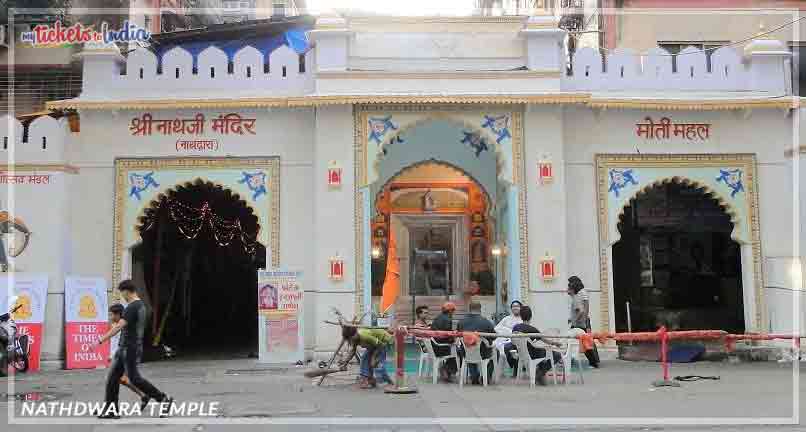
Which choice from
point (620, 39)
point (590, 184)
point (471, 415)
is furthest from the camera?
point (620, 39)

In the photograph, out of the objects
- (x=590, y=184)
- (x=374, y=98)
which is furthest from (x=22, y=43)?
(x=590, y=184)

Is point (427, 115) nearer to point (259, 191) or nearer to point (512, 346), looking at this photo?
point (259, 191)

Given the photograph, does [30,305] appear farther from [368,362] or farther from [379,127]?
[379,127]

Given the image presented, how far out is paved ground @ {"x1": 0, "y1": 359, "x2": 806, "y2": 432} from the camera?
24.0 feet

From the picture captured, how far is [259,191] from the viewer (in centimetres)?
1309

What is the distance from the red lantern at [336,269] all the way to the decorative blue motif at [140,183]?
311 cm

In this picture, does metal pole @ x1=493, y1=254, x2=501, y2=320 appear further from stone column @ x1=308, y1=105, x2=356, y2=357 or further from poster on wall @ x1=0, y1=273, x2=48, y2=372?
poster on wall @ x1=0, y1=273, x2=48, y2=372

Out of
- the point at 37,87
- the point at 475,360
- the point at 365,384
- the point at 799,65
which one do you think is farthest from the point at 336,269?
the point at 799,65

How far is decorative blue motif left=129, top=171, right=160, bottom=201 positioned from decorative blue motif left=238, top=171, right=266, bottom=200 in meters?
1.40

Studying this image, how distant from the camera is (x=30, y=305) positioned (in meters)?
12.2

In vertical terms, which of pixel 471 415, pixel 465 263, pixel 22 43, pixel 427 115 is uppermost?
pixel 22 43

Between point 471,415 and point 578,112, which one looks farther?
point 578,112

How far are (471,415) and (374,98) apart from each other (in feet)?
20.2
